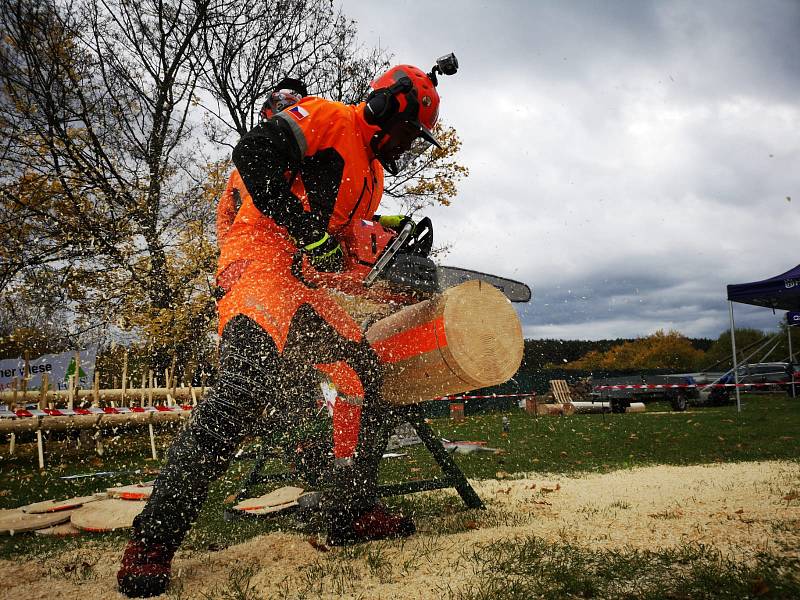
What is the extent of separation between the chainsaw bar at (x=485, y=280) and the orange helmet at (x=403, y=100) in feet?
2.05

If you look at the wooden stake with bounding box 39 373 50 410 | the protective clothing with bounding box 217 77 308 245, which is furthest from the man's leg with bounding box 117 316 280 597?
the wooden stake with bounding box 39 373 50 410

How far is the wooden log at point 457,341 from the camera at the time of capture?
92.3 inches

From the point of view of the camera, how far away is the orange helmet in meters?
2.43

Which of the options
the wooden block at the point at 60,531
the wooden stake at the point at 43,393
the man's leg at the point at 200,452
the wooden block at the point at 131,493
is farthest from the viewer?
the wooden stake at the point at 43,393

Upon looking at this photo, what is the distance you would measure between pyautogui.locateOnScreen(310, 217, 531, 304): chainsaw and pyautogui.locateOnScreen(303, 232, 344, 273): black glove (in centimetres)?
13

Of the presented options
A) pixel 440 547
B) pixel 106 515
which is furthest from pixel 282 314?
pixel 106 515

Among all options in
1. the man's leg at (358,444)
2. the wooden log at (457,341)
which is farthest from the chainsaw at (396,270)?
the man's leg at (358,444)

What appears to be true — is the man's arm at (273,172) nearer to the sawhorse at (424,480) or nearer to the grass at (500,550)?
the sawhorse at (424,480)

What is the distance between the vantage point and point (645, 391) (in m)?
16.2

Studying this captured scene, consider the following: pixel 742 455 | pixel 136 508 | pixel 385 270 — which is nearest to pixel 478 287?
pixel 385 270

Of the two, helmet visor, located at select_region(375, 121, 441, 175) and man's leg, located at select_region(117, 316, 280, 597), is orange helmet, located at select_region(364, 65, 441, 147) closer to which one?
helmet visor, located at select_region(375, 121, 441, 175)

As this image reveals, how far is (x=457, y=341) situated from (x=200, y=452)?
1072 mm

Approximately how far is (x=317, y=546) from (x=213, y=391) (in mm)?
914

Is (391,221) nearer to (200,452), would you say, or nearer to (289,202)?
(289,202)
